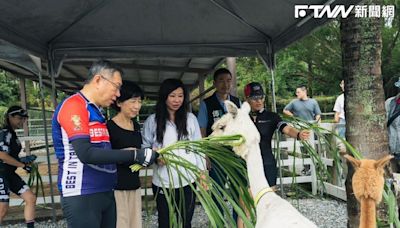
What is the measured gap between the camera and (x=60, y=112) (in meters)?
2.43

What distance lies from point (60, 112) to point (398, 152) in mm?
4024

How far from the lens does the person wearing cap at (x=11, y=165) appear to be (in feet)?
16.1

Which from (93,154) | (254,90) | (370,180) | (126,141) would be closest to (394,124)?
(254,90)

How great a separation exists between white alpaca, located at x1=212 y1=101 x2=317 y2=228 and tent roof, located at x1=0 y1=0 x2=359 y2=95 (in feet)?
5.11

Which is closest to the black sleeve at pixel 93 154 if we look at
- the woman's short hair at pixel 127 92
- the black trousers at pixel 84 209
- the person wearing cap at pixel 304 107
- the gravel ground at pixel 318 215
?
the black trousers at pixel 84 209

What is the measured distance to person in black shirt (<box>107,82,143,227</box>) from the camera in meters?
3.22

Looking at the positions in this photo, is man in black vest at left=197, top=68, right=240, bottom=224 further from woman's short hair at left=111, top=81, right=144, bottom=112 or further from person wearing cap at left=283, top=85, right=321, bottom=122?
person wearing cap at left=283, top=85, right=321, bottom=122

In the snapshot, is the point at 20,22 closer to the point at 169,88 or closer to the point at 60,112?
the point at 169,88

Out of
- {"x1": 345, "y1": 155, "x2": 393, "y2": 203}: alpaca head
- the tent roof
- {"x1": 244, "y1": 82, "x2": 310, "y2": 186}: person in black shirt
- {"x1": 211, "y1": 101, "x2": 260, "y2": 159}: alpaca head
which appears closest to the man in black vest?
{"x1": 244, "y1": 82, "x2": 310, "y2": 186}: person in black shirt

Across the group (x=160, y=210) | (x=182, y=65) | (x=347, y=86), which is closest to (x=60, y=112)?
(x=160, y=210)

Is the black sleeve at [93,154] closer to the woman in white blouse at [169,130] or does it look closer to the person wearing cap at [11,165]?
the woman in white blouse at [169,130]

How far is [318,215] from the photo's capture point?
5.82 m

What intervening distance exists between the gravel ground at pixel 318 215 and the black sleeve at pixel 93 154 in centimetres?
334

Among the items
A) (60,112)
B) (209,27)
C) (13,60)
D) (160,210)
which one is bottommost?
(160,210)
